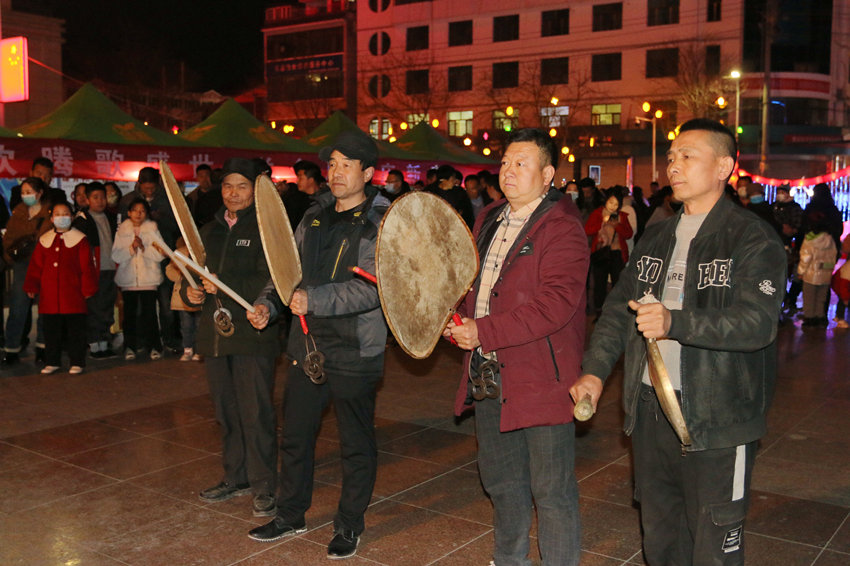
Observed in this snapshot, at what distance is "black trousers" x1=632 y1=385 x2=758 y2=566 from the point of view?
3.00 metres

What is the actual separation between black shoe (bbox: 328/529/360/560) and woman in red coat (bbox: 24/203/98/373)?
18.1 ft

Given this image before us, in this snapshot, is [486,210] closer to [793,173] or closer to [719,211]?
[719,211]

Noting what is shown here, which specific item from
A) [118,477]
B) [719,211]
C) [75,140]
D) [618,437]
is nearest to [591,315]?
[618,437]

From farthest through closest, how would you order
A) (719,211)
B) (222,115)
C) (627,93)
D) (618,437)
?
(627,93), (222,115), (618,437), (719,211)

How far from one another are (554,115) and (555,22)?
650cm

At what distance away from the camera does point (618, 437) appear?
256 inches

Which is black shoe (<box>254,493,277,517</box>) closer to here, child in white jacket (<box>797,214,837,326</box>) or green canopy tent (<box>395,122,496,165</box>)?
child in white jacket (<box>797,214,837,326</box>)

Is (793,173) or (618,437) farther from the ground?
(793,173)

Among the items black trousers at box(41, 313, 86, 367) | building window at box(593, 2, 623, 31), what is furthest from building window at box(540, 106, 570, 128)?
black trousers at box(41, 313, 86, 367)

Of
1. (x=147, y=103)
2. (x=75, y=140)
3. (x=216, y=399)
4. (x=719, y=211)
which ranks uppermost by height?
(x=147, y=103)

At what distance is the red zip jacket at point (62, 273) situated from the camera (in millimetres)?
8758

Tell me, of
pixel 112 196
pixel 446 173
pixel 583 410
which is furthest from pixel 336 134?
pixel 583 410

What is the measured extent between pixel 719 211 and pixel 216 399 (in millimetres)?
3204

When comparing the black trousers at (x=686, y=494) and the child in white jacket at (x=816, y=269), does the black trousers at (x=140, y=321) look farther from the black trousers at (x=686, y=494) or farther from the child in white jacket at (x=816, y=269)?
the child in white jacket at (x=816, y=269)
